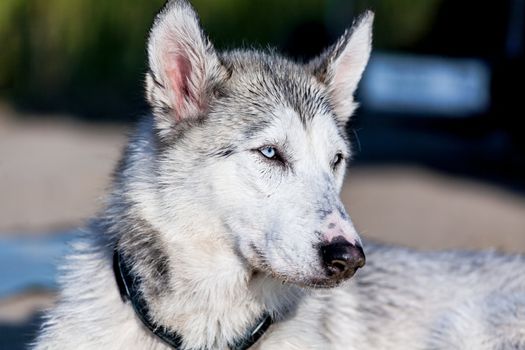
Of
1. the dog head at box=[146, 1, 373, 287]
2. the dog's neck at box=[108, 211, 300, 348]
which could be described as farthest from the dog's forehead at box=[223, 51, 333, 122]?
the dog's neck at box=[108, 211, 300, 348]

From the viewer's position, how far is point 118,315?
442 cm

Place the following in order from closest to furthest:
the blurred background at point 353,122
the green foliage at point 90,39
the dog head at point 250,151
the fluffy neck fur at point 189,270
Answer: the dog head at point 250,151 → the fluffy neck fur at point 189,270 → the blurred background at point 353,122 → the green foliage at point 90,39

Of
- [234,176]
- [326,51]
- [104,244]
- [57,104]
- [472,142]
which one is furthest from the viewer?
[57,104]

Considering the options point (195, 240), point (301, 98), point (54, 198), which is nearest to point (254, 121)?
point (301, 98)

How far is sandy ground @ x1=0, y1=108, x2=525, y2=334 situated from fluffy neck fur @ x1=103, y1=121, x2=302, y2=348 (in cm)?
292

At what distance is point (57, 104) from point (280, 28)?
4.65 meters

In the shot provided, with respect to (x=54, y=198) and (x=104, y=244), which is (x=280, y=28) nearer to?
(x=54, y=198)

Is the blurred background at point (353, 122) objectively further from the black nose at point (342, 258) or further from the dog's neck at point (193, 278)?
the black nose at point (342, 258)

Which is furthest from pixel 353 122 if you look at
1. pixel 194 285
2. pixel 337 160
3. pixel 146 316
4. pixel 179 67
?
pixel 146 316

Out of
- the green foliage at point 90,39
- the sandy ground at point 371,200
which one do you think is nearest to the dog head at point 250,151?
the sandy ground at point 371,200

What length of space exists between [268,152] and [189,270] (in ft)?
1.81

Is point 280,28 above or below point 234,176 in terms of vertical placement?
below

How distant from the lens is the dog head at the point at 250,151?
410 cm

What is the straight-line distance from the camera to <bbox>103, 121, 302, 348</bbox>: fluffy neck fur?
433 cm
